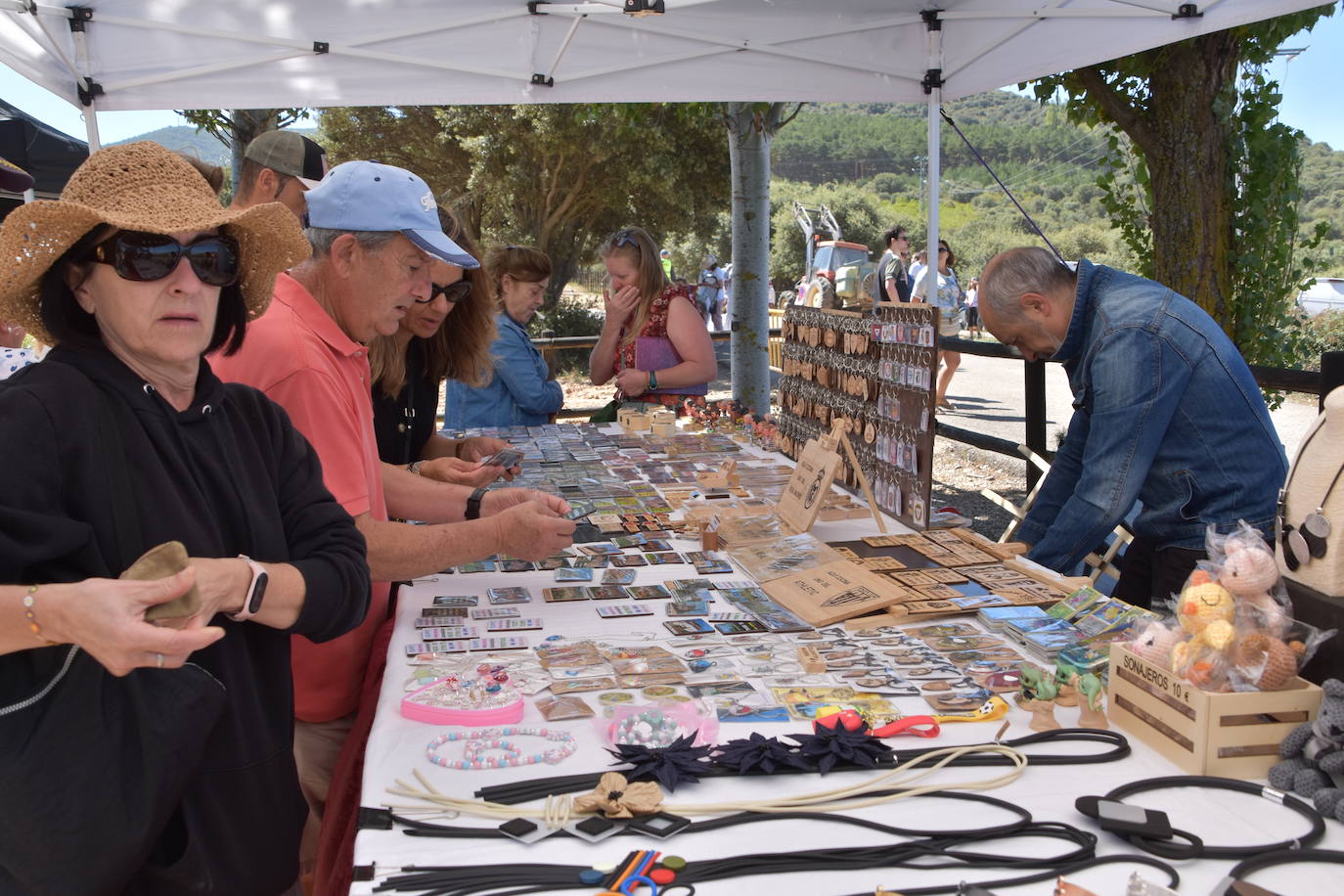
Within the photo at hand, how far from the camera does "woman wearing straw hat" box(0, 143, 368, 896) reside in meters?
1.28

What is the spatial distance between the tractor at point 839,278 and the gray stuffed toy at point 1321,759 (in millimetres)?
1947

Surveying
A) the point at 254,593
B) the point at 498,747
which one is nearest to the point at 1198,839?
the point at 498,747

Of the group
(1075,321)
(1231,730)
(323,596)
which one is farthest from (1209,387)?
(323,596)

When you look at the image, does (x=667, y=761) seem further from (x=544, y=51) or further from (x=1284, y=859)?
(x=544, y=51)

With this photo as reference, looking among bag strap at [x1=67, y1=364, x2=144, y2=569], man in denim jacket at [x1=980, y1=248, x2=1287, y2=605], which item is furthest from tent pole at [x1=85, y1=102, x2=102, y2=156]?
man in denim jacket at [x1=980, y1=248, x2=1287, y2=605]

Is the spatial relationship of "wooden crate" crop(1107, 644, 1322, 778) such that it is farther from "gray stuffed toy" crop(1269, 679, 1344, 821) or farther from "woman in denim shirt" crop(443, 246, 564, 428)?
"woman in denim shirt" crop(443, 246, 564, 428)

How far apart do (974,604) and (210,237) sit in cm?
168

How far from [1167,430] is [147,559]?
2.58 m

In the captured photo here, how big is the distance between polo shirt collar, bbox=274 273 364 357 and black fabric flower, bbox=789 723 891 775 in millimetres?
1322

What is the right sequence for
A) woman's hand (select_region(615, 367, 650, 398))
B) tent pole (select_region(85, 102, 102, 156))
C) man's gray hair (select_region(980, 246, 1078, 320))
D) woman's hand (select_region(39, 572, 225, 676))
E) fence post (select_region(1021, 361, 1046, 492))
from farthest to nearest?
fence post (select_region(1021, 361, 1046, 492)), tent pole (select_region(85, 102, 102, 156)), woman's hand (select_region(615, 367, 650, 398)), man's gray hair (select_region(980, 246, 1078, 320)), woman's hand (select_region(39, 572, 225, 676))

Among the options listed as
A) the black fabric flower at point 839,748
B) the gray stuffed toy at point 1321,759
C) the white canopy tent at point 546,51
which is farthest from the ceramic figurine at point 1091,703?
the white canopy tent at point 546,51

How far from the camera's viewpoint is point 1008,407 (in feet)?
40.9

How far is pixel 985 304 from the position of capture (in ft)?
9.87

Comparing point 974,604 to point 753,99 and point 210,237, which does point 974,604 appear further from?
point 753,99
